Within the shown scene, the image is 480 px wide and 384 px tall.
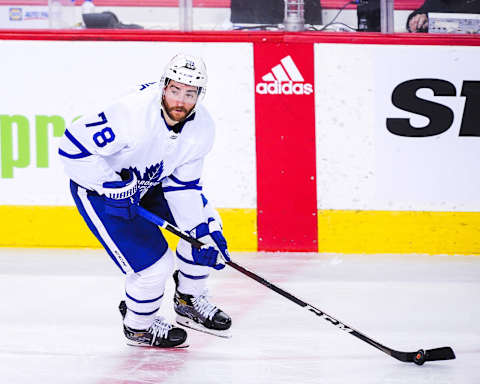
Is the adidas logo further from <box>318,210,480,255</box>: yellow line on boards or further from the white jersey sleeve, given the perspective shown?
the white jersey sleeve

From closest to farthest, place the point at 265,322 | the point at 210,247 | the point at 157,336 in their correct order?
the point at 210,247
the point at 157,336
the point at 265,322

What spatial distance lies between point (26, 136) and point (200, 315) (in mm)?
1760

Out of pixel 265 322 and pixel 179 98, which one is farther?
pixel 265 322

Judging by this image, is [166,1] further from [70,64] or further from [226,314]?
[226,314]

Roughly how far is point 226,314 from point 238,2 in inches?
74.6

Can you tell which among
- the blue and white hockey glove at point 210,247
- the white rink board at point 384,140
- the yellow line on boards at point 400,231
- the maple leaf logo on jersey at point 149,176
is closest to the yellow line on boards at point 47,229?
the yellow line on boards at point 400,231

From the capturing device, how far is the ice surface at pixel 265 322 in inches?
111

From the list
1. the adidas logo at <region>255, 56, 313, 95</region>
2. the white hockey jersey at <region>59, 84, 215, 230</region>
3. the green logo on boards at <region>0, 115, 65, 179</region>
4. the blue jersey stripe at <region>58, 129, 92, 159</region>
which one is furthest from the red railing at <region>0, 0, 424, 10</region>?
the blue jersey stripe at <region>58, 129, 92, 159</region>

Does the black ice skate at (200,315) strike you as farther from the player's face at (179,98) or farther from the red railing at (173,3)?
the red railing at (173,3)

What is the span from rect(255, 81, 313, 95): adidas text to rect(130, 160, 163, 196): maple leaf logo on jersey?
160cm

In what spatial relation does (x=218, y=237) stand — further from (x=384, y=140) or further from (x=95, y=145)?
(x=384, y=140)

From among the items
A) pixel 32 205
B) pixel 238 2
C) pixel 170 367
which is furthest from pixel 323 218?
pixel 170 367

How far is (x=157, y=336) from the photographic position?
3049 mm

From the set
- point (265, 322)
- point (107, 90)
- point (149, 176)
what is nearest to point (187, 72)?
point (149, 176)
